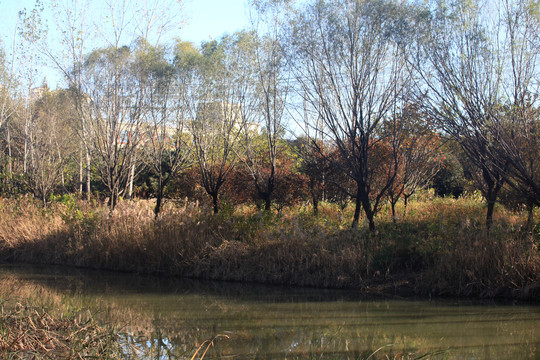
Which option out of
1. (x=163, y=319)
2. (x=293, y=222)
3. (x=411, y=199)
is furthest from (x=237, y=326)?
(x=411, y=199)

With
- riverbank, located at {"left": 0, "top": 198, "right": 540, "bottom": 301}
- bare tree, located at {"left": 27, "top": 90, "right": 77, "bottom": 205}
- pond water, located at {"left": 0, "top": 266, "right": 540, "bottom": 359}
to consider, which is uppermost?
bare tree, located at {"left": 27, "top": 90, "right": 77, "bottom": 205}

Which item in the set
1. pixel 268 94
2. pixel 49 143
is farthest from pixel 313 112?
pixel 49 143

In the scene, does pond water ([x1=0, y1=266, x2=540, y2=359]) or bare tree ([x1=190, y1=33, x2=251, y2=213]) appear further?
bare tree ([x1=190, y1=33, x2=251, y2=213])

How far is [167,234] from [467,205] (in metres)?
10.3

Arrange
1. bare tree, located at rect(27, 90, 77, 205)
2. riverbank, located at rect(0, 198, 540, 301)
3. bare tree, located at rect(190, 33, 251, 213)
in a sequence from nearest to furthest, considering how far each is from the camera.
→ riverbank, located at rect(0, 198, 540, 301) < bare tree, located at rect(190, 33, 251, 213) < bare tree, located at rect(27, 90, 77, 205)

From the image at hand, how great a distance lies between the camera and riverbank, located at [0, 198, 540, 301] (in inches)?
427

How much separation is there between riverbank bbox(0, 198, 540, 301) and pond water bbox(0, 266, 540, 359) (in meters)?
0.62

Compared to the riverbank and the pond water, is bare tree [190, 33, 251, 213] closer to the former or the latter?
the riverbank

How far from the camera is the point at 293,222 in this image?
13.3m

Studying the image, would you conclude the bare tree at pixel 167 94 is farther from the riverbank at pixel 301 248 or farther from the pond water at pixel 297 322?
the pond water at pixel 297 322

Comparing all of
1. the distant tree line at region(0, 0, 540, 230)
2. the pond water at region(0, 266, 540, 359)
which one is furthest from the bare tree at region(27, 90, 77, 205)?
the pond water at region(0, 266, 540, 359)

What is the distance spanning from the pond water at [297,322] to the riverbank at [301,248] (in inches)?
24.6

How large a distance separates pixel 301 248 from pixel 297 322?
11.8ft

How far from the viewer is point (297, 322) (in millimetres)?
9094
